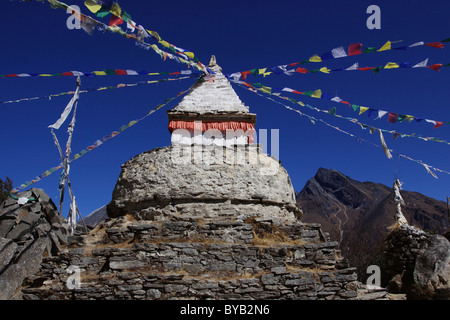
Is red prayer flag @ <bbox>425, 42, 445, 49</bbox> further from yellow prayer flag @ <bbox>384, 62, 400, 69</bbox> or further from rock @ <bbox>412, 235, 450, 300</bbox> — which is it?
rock @ <bbox>412, 235, 450, 300</bbox>

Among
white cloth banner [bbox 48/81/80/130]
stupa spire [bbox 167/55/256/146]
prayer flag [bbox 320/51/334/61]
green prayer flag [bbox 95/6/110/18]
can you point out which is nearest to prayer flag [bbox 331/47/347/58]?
prayer flag [bbox 320/51/334/61]

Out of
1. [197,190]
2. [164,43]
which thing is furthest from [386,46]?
[164,43]

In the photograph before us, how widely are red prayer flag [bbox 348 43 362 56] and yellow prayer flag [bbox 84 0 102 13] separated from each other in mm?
5093

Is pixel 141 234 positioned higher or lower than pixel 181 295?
higher

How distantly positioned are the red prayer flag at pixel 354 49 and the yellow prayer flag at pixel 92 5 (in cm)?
509

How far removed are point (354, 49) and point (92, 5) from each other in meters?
5.28

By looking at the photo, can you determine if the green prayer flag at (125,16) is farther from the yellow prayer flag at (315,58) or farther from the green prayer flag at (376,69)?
the green prayer flag at (376,69)

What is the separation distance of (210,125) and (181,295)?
525 cm

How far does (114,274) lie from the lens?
19.2 feet

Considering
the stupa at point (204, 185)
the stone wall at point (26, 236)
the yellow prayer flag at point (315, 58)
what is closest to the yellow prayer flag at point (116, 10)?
the stupa at point (204, 185)

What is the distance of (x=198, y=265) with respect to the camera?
6031 mm

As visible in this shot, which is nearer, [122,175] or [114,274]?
[114,274]
